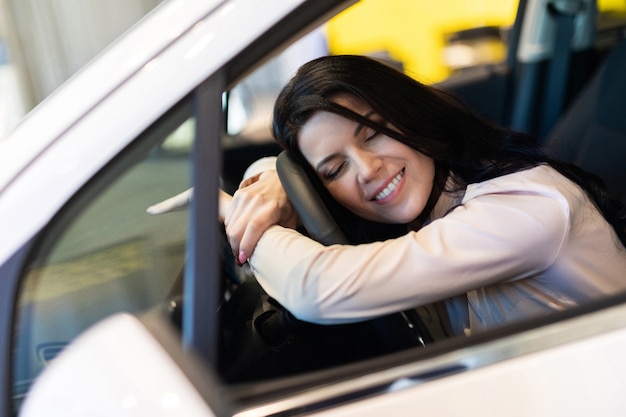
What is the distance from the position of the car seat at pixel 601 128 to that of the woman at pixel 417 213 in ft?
1.83

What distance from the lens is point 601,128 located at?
78.0 inches

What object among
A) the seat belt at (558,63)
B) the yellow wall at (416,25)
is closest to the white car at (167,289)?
the seat belt at (558,63)

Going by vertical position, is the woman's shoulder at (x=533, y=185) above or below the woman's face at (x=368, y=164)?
below

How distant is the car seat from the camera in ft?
6.18

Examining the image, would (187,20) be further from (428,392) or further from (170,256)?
(428,392)

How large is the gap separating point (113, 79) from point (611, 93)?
5.40 feet

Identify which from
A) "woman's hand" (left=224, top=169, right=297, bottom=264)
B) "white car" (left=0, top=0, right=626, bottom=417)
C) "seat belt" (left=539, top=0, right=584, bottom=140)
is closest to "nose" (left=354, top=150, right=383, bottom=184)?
"woman's hand" (left=224, top=169, right=297, bottom=264)

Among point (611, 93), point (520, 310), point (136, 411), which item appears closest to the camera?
point (136, 411)

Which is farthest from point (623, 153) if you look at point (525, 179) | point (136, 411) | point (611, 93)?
point (136, 411)

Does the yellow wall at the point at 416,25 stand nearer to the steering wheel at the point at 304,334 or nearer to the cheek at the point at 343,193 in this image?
the cheek at the point at 343,193

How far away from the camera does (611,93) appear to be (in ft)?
6.61

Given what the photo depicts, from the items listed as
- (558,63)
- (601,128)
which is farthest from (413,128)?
(558,63)

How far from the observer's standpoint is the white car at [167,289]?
783 mm

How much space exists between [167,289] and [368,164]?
471mm
